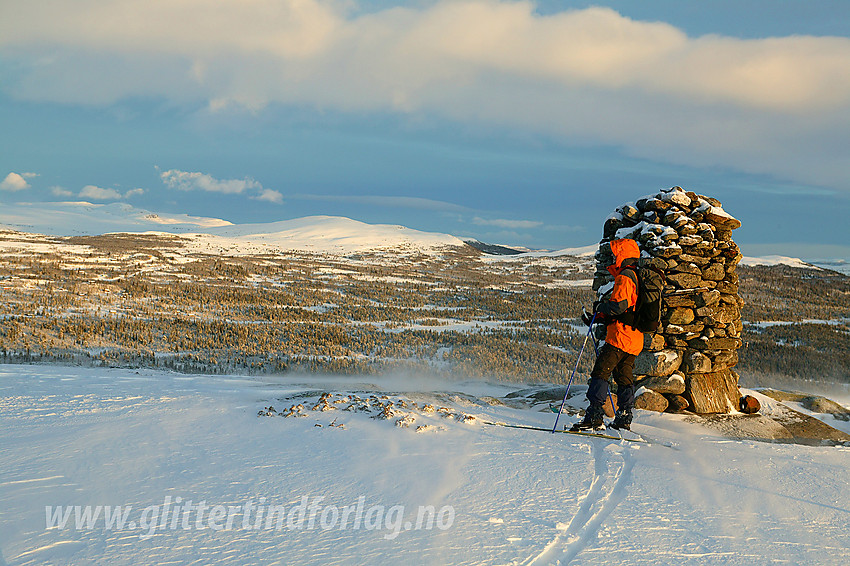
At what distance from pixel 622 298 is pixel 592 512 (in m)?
3.41

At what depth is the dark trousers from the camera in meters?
7.41

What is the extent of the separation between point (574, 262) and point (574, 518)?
71951mm

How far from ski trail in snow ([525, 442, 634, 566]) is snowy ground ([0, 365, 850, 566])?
19 mm

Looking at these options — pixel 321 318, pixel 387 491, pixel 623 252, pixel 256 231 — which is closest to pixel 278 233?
pixel 256 231

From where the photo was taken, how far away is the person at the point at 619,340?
23.8 feet

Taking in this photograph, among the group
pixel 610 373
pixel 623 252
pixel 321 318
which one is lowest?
pixel 321 318

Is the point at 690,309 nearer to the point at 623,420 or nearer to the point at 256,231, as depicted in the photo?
the point at 623,420

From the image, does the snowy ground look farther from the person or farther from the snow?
the snow

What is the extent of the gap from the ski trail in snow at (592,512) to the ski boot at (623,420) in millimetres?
1413

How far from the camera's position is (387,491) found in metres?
4.84

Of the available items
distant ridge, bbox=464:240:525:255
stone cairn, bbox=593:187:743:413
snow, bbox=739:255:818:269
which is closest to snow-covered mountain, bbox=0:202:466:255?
distant ridge, bbox=464:240:525:255

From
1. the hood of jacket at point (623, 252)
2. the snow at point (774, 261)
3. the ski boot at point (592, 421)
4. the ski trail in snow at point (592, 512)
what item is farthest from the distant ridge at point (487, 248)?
the ski trail in snow at point (592, 512)

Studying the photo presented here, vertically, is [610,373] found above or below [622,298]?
below

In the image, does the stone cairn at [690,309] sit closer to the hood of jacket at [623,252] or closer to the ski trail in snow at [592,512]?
the hood of jacket at [623,252]
